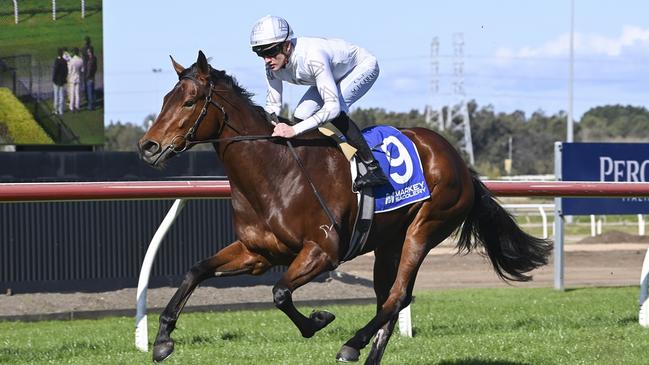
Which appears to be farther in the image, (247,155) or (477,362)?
(477,362)

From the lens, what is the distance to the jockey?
5.87m

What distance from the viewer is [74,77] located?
1137 centimetres

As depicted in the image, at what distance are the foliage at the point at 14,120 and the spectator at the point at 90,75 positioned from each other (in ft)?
1.86

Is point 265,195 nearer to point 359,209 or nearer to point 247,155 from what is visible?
point 247,155

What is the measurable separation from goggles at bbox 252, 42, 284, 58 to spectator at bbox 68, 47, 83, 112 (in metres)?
5.79

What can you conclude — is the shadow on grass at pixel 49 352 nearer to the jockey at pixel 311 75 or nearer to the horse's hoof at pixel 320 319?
the horse's hoof at pixel 320 319

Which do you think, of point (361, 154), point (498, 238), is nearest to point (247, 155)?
point (361, 154)

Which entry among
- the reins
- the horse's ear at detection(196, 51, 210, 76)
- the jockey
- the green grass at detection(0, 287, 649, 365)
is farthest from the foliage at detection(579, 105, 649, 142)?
the horse's ear at detection(196, 51, 210, 76)

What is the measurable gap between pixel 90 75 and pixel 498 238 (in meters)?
5.50

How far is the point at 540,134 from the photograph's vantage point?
58562mm

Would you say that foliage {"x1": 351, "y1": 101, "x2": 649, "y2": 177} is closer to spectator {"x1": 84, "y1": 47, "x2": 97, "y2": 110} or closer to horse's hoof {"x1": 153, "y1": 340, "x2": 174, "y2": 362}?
spectator {"x1": 84, "y1": 47, "x2": 97, "y2": 110}

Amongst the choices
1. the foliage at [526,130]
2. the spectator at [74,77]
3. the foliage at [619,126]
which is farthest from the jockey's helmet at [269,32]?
the foliage at [619,126]

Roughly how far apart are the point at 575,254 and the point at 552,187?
9.59 m

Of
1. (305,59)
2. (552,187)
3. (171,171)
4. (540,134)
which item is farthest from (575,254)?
(540,134)
